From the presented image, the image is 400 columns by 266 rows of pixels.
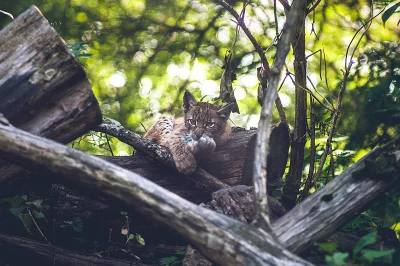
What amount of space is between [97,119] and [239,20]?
8.17 feet

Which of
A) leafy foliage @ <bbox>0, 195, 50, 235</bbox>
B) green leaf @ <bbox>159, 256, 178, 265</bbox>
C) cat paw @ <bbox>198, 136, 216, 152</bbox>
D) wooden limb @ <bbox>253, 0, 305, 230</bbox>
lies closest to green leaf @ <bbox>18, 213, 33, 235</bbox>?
leafy foliage @ <bbox>0, 195, 50, 235</bbox>

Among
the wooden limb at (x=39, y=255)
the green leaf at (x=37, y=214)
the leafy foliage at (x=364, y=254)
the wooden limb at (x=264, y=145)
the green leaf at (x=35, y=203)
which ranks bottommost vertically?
the wooden limb at (x=39, y=255)

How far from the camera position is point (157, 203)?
3.18 metres

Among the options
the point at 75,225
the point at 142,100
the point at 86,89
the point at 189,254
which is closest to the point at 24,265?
the point at 75,225

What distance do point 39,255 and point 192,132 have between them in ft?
8.47

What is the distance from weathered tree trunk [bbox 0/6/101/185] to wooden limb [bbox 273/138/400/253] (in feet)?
5.50

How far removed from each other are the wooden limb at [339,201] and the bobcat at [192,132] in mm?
2177

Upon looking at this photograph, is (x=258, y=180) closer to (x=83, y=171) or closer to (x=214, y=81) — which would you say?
(x=83, y=171)

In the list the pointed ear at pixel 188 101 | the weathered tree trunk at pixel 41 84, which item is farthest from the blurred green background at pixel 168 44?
the weathered tree trunk at pixel 41 84

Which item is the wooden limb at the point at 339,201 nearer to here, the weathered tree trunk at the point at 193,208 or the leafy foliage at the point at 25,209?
the weathered tree trunk at the point at 193,208

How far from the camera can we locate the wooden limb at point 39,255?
4730 millimetres

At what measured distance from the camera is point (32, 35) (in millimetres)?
3736

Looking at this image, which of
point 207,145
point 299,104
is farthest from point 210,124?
point 299,104

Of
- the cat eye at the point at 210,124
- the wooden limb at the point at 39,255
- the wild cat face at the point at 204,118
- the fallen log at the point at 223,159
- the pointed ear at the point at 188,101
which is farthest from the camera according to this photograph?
the pointed ear at the point at 188,101
